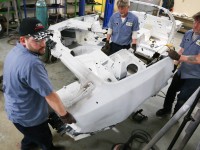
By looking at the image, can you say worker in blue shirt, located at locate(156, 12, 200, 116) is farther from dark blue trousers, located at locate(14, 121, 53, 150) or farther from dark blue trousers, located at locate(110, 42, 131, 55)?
dark blue trousers, located at locate(14, 121, 53, 150)

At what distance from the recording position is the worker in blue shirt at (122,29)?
11.1 ft

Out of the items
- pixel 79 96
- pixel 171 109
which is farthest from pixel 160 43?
pixel 79 96

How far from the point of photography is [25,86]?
69.2 inches

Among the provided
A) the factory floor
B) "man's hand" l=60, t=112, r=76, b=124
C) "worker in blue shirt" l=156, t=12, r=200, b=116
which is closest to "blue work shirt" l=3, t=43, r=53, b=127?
"man's hand" l=60, t=112, r=76, b=124

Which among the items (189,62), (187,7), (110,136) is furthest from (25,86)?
(187,7)

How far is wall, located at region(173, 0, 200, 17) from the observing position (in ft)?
26.8

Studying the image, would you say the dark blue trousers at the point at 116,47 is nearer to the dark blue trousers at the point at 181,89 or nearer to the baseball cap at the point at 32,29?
the dark blue trousers at the point at 181,89

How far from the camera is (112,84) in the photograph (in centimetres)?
214

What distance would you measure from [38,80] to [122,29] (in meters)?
2.20

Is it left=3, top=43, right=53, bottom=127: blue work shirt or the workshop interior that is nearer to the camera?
left=3, top=43, right=53, bottom=127: blue work shirt

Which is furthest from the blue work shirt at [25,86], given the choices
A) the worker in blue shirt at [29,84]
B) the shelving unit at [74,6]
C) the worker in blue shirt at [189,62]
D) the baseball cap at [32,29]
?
the shelving unit at [74,6]

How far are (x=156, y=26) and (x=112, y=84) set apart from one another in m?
3.94

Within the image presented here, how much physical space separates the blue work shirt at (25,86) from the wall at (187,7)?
27.1 ft

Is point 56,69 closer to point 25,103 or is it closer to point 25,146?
point 25,146
